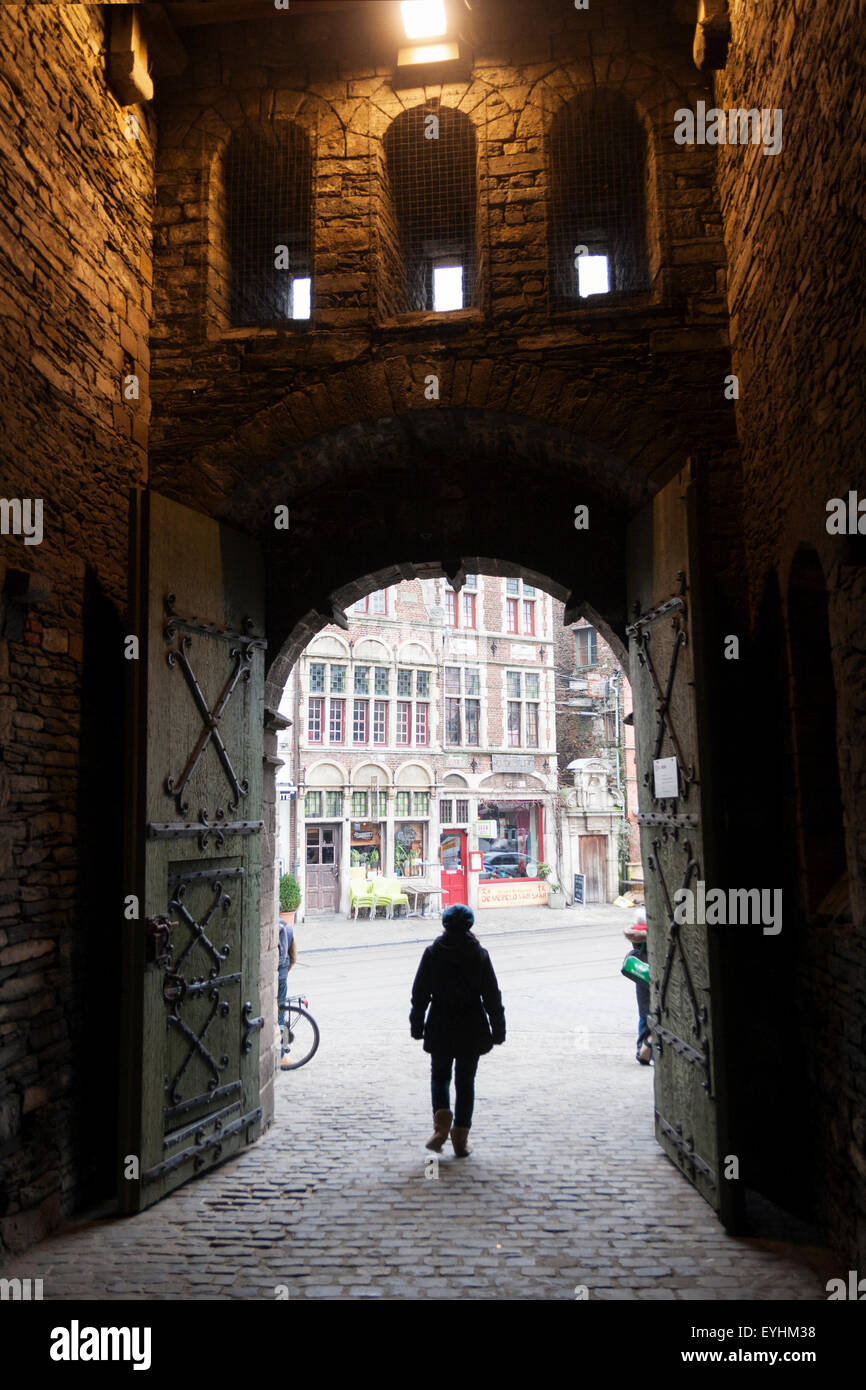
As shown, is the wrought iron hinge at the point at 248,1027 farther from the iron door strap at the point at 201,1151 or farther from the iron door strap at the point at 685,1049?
the iron door strap at the point at 685,1049

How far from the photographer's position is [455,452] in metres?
5.90

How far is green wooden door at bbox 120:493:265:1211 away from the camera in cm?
426

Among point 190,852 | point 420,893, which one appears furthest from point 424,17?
point 420,893

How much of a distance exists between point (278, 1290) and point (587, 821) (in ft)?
72.6

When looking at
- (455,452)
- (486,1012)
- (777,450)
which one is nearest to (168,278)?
(455,452)

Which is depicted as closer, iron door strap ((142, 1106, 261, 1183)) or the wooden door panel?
iron door strap ((142, 1106, 261, 1183))

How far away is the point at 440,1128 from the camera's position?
16.7 feet

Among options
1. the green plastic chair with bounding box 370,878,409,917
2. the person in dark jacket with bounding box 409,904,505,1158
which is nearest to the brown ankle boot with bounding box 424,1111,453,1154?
the person in dark jacket with bounding box 409,904,505,1158

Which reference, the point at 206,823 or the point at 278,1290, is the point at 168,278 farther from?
the point at 278,1290
